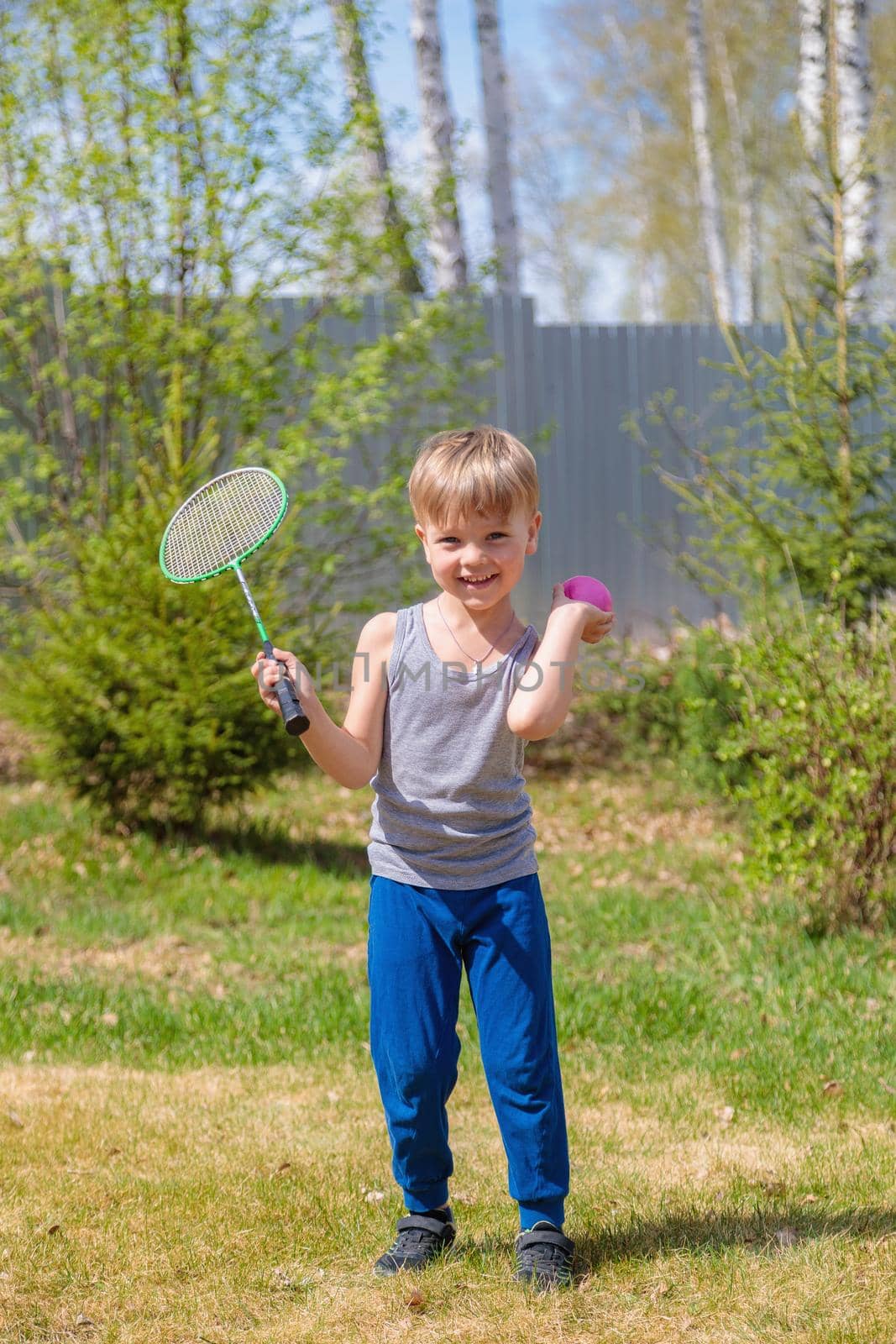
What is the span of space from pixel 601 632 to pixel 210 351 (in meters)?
5.40

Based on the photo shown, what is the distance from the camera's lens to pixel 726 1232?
2.98m

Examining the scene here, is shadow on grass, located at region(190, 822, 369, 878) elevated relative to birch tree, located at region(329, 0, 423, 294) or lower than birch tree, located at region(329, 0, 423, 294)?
lower

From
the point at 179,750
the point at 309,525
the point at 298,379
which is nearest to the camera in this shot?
the point at 179,750

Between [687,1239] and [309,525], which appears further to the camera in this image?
[309,525]

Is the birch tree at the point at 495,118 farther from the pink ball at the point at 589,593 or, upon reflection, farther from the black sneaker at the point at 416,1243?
the black sneaker at the point at 416,1243

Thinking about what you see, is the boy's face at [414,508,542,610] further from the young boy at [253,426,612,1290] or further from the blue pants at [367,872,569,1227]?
the blue pants at [367,872,569,1227]

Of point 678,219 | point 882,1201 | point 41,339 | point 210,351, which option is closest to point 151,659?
point 210,351

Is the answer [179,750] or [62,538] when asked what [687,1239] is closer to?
[179,750]

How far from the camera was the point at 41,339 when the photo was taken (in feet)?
27.7

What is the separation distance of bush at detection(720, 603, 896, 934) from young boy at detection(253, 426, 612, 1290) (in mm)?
2500

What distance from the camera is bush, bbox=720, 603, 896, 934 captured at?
494 centimetres

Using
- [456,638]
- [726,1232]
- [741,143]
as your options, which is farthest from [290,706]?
[741,143]

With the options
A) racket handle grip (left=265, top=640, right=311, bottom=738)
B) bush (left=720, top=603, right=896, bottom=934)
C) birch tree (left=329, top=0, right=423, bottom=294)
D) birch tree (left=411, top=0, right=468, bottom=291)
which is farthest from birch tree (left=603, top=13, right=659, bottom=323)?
racket handle grip (left=265, top=640, right=311, bottom=738)

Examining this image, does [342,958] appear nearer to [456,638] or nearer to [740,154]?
[456,638]
